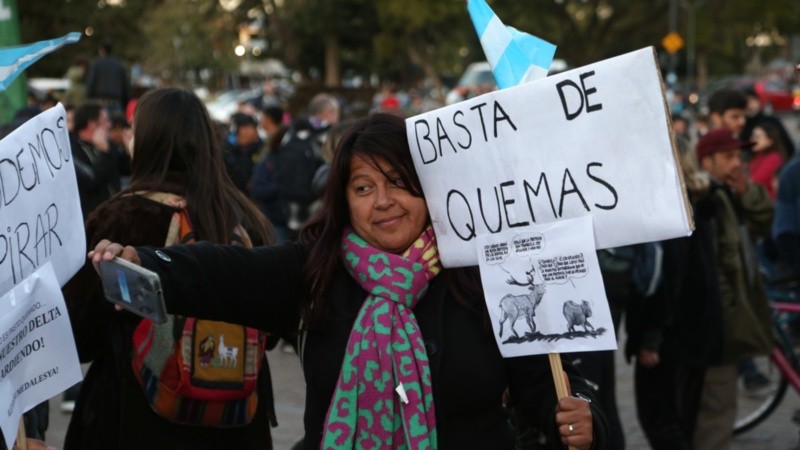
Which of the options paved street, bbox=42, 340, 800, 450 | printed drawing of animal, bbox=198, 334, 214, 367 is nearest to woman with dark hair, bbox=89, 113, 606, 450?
printed drawing of animal, bbox=198, 334, 214, 367

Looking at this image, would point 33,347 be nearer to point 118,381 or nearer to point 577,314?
point 118,381

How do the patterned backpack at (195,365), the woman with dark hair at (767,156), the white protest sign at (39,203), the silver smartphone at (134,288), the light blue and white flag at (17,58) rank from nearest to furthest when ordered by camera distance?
the silver smartphone at (134,288) → the white protest sign at (39,203) → the light blue and white flag at (17,58) → the patterned backpack at (195,365) → the woman with dark hair at (767,156)

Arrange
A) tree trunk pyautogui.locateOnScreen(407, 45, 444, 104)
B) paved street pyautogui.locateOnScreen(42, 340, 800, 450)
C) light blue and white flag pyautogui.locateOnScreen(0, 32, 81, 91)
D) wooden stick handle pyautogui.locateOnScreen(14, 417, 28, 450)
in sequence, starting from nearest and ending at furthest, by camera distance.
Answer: wooden stick handle pyautogui.locateOnScreen(14, 417, 28, 450) → light blue and white flag pyautogui.locateOnScreen(0, 32, 81, 91) → paved street pyautogui.locateOnScreen(42, 340, 800, 450) → tree trunk pyautogui.locateOnScreen(407, 45, 444, 104)

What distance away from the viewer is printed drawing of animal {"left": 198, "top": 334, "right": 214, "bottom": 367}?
3.90m

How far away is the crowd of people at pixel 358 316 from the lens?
3.15m

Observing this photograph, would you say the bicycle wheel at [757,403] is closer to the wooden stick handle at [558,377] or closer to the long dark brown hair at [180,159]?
the long dark brown hair at [180,159]

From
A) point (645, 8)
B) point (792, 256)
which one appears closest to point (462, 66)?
point (645, 8)

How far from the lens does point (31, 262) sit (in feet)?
10.1

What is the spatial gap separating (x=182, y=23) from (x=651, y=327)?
166 feet

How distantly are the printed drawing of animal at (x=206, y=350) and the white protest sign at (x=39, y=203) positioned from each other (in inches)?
26.4

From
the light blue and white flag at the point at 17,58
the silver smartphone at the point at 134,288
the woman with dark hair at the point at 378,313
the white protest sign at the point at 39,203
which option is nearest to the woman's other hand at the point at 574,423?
the woman with dark hair at the point at 378,313

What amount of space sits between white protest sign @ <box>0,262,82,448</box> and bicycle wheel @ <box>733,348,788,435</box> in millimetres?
4676

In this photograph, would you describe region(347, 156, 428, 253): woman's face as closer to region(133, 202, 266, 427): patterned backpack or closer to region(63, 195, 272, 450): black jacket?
region(133, 202, 266, 427): patterned backpack

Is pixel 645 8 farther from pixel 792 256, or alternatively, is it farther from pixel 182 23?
pixel 792 256
